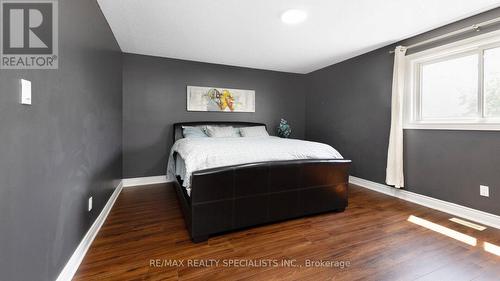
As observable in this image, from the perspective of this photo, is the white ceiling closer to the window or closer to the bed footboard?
the window

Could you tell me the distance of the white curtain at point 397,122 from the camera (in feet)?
9.87

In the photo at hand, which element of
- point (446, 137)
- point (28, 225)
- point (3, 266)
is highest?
point (446, 137)

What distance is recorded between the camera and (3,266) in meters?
0.84

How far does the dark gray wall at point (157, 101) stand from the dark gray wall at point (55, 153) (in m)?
1.43

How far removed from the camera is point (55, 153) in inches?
49.2

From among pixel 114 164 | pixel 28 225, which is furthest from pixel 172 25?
pixel 28 225

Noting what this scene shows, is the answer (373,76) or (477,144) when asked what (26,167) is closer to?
(477,144)

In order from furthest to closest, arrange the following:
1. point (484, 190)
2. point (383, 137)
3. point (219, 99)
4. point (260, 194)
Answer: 1. point (219, 99)
2. point (383, 137)
3. point (484, 190)
4. point (260, 194)

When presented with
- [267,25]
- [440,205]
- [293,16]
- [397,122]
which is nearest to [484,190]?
[440,205]

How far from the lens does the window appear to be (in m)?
2.31

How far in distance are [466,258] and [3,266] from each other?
2854 millimetres

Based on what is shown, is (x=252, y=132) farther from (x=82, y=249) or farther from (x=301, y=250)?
(x=82, y=249)
